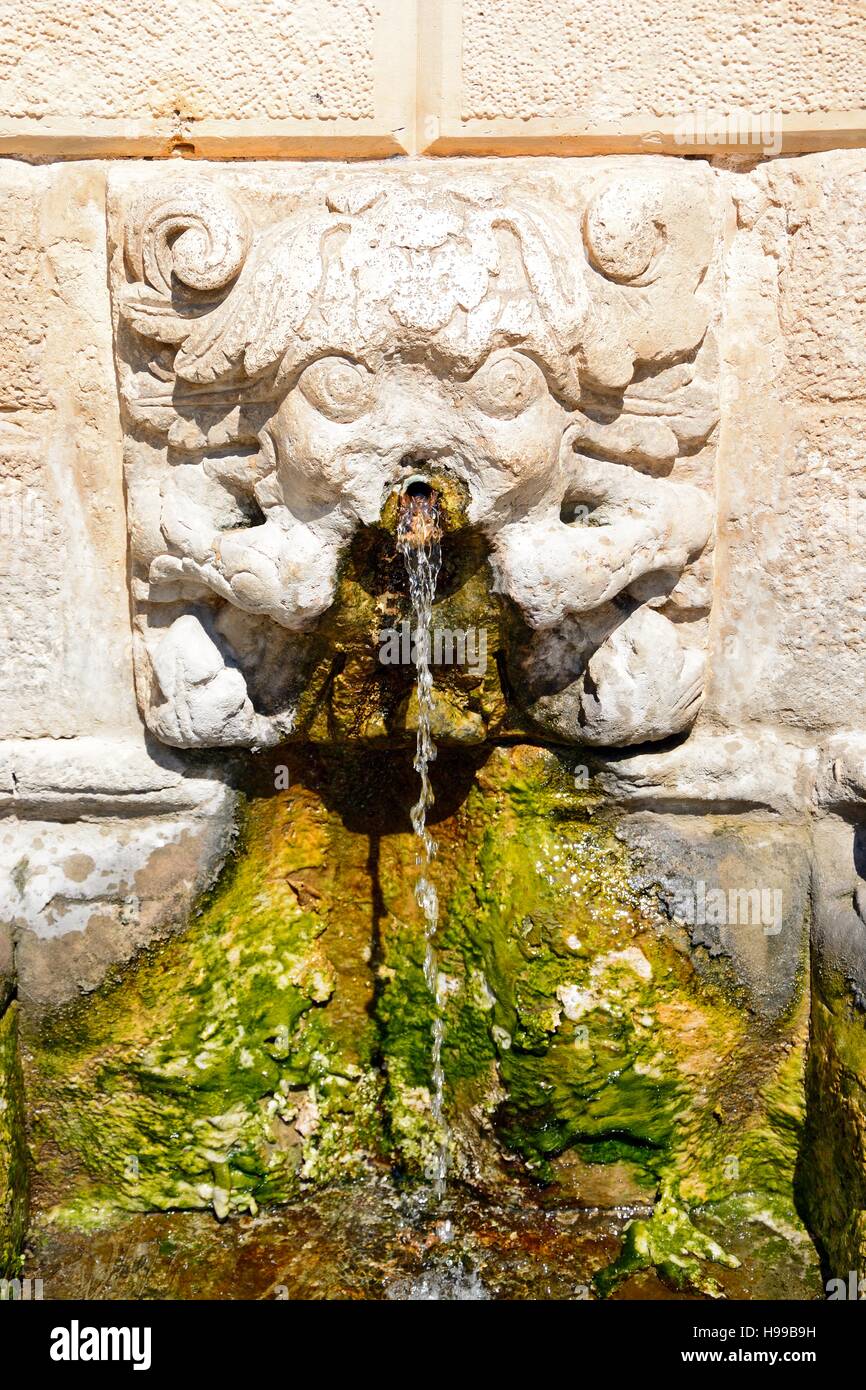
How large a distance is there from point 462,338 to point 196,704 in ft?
2.89

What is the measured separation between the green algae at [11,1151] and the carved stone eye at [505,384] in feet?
5.09

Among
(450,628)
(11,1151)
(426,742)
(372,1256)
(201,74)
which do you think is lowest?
(372,1256)

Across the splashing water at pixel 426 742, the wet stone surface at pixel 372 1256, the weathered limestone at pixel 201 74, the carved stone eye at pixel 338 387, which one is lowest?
the wet stone surface at pixel 372 1256

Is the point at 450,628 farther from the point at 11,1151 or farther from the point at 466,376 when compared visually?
the point at 11,1151

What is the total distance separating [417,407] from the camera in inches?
89.0

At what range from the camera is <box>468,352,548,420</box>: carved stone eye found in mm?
2221

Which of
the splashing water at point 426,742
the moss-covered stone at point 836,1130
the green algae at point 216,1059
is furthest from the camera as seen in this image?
the green algae at point 216,1059

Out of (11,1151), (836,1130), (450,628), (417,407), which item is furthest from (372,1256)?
(417,407)

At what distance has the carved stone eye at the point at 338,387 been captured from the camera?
221 centimetres

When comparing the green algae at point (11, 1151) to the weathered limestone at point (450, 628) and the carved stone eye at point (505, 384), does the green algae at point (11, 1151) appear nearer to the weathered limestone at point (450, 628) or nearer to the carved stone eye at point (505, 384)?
the weathered limestone at point (450, 628)

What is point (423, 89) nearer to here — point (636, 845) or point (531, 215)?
point (531, 215)

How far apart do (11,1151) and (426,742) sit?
1191 mm

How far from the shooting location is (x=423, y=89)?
2357 millimetres

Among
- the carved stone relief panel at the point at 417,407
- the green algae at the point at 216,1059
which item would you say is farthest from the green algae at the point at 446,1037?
the carved stone relief panel at the point at 417,407
